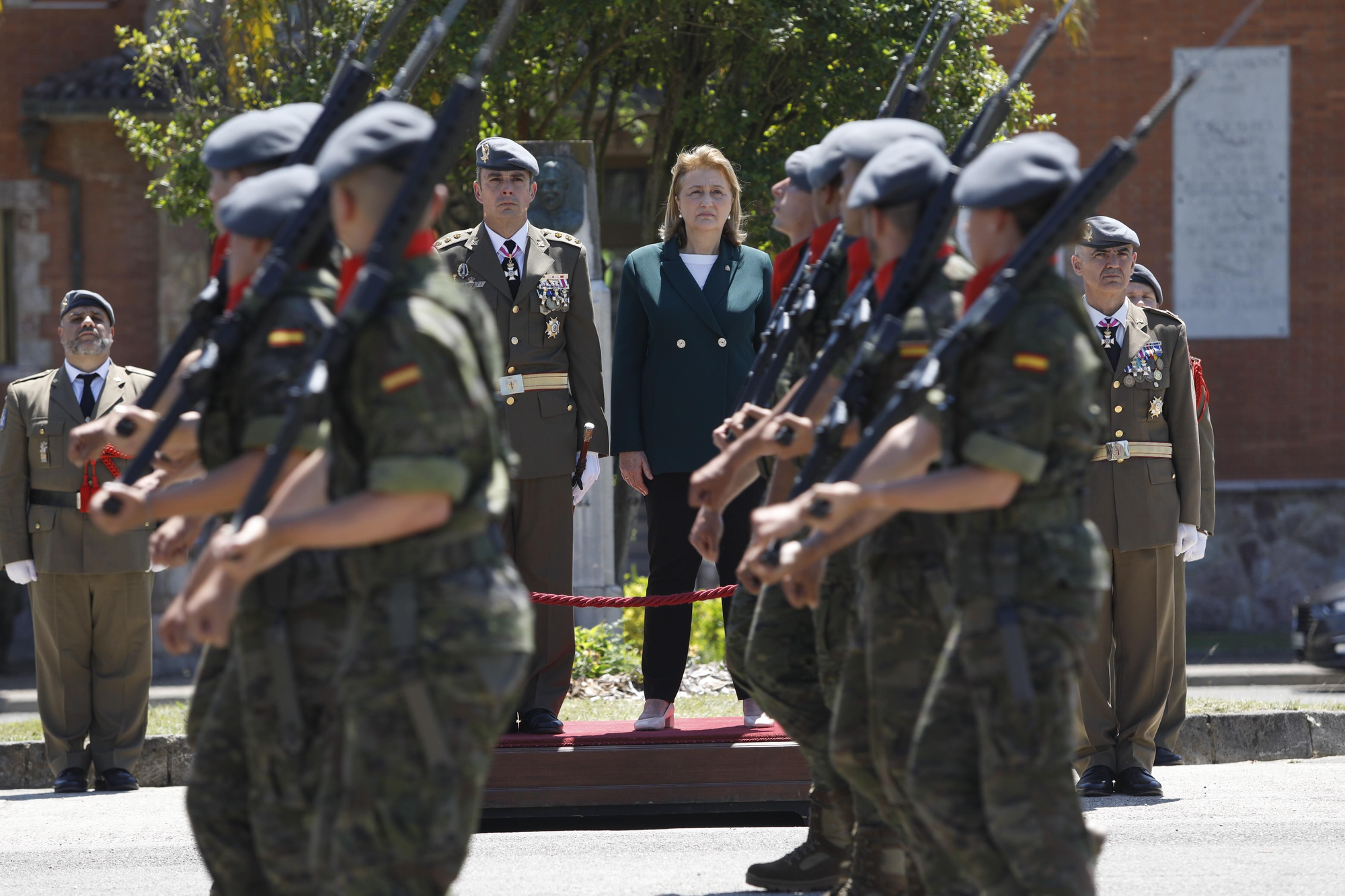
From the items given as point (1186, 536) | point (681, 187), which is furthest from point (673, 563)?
point (1186, 536)

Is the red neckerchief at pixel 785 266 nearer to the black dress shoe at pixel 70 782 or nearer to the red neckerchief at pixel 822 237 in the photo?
the red neckerchief at pixel 822 237

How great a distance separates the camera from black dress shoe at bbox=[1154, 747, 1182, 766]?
7.71 m

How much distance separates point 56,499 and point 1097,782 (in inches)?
191

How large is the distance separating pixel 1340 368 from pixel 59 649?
1267 cm

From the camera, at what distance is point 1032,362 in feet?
11.9

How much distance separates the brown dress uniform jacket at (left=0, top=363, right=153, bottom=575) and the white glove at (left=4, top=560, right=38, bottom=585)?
0.07 feet

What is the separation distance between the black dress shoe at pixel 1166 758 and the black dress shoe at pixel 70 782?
16.0 ft

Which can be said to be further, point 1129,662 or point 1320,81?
point 1320,81

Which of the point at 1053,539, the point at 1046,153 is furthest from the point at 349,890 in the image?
the point at 1046,153

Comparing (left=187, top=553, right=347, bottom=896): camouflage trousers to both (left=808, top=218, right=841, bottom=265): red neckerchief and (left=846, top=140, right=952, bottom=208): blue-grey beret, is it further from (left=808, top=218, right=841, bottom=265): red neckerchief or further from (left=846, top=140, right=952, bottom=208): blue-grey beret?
(left=808, top=218, right=841, bottom=265): red neckerchief

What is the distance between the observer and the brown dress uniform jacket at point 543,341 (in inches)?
266

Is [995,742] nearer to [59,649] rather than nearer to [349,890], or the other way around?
[349,890]

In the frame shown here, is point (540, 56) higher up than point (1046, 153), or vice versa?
point (540, 56)

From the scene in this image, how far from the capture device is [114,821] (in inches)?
273
